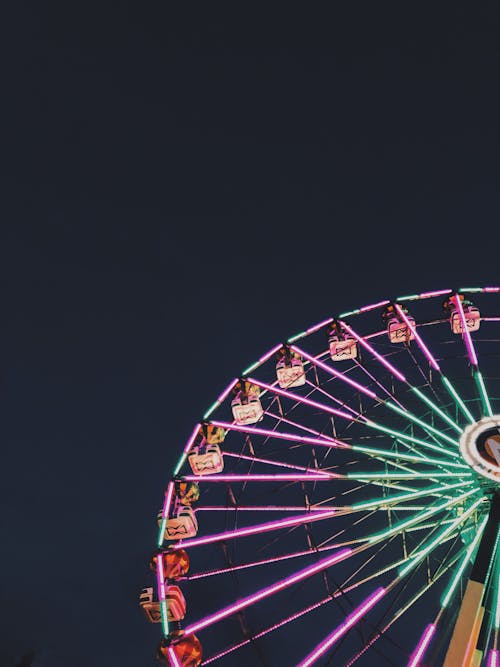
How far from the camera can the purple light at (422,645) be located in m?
9.36

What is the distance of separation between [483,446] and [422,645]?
3.72 m

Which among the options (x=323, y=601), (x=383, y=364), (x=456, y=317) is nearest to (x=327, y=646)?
(x=323, y=601)

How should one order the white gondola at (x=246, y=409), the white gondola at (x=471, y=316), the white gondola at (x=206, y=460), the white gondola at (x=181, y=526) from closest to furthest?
1. the white gondola at (x=181, y=526)
2. the white gondola at (x=206, y=460)
3. the white gondola at (x=246, y=409)
4. the white gondola at (x=471, y=316)

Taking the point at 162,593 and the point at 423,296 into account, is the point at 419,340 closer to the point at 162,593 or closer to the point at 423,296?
the point at 423,296

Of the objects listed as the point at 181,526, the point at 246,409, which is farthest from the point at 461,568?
the point at 246,409

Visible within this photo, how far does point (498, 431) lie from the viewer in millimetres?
12352

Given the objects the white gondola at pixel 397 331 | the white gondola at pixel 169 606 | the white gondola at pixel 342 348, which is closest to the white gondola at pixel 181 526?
the white gondola at pixel 169 606

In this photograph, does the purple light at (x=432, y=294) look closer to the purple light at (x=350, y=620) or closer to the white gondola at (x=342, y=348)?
the white gondola at (x=342, y=348)

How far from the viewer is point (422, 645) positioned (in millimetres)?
9672

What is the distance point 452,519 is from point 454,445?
1.29 meters

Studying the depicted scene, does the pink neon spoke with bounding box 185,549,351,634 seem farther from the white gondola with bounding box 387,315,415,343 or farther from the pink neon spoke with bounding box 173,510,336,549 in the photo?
the white gondola with bounding box 387,315,415,343

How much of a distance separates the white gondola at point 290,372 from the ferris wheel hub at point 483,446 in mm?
4802

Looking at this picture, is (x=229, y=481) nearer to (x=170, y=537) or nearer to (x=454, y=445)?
(x=170, y=537)

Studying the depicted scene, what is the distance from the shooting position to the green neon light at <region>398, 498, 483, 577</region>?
11.3 meters
